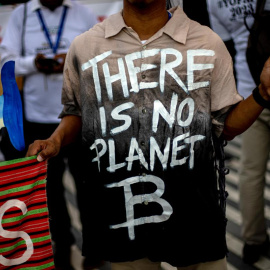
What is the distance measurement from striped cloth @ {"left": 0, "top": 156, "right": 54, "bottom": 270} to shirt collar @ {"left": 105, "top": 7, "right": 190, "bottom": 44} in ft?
1.96

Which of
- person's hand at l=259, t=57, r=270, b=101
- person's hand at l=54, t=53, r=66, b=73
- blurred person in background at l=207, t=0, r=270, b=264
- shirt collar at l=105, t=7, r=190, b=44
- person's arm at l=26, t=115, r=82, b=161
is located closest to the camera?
person's hand at l=259, t=57, r=270, b=101

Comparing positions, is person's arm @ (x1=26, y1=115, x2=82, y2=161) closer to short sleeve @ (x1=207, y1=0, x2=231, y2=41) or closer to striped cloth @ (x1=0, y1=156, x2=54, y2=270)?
striped cloth @ (x1=0, y1=156, x2=54, y2=270)

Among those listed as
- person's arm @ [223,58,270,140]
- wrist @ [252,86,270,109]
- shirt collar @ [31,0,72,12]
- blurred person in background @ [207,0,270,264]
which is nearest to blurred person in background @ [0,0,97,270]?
shirt collar @ [31,0,72,12]

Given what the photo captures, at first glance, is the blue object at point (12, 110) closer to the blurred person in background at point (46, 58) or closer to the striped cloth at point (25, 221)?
the striped cloth at point (25, 221)

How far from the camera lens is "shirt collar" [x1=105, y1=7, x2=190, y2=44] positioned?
2.01 meters

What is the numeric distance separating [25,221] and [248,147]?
161 centimetres

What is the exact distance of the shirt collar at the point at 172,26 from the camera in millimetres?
2014

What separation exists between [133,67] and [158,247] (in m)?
0.72

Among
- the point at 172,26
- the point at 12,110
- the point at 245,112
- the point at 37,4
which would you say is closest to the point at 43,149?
the point at 12,110

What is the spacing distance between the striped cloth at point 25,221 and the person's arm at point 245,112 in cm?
75

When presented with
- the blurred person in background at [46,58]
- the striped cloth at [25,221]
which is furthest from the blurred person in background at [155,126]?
the blurred person in background at [46,58]

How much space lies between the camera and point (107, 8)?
4422mm

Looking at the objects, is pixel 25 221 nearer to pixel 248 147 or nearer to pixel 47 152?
pixel 47 152

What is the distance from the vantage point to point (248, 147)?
10.7 feet
